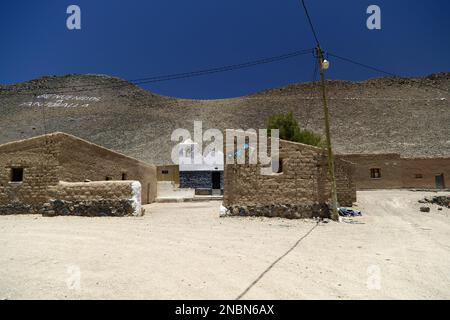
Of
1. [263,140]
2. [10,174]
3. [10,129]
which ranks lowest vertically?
[10,174]

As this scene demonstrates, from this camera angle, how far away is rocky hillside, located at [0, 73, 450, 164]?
52.5m

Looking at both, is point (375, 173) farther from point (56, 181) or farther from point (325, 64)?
point (56, 181)

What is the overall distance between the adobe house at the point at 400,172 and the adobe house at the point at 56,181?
74.7 feet

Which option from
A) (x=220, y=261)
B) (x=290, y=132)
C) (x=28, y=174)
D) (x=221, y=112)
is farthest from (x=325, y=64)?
(x=221, y=112)

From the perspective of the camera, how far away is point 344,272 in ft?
17.5

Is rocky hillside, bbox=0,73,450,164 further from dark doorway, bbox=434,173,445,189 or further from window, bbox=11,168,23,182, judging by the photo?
window, bbox=11,168,23,182

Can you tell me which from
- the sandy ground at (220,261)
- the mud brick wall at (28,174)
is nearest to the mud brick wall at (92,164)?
the mud brick wall at (28,174)

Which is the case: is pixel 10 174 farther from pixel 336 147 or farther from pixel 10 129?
pixel 10 129

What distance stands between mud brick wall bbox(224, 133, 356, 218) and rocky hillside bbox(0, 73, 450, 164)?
3508 cm

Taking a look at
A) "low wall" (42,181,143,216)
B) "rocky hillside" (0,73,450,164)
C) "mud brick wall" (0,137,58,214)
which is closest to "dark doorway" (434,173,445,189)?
"rocky hillside" (0,73,450,164)

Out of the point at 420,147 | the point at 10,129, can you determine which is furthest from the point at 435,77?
the point at 10,129

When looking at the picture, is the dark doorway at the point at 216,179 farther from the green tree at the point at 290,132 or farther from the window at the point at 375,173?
the window at the point at 375,173
